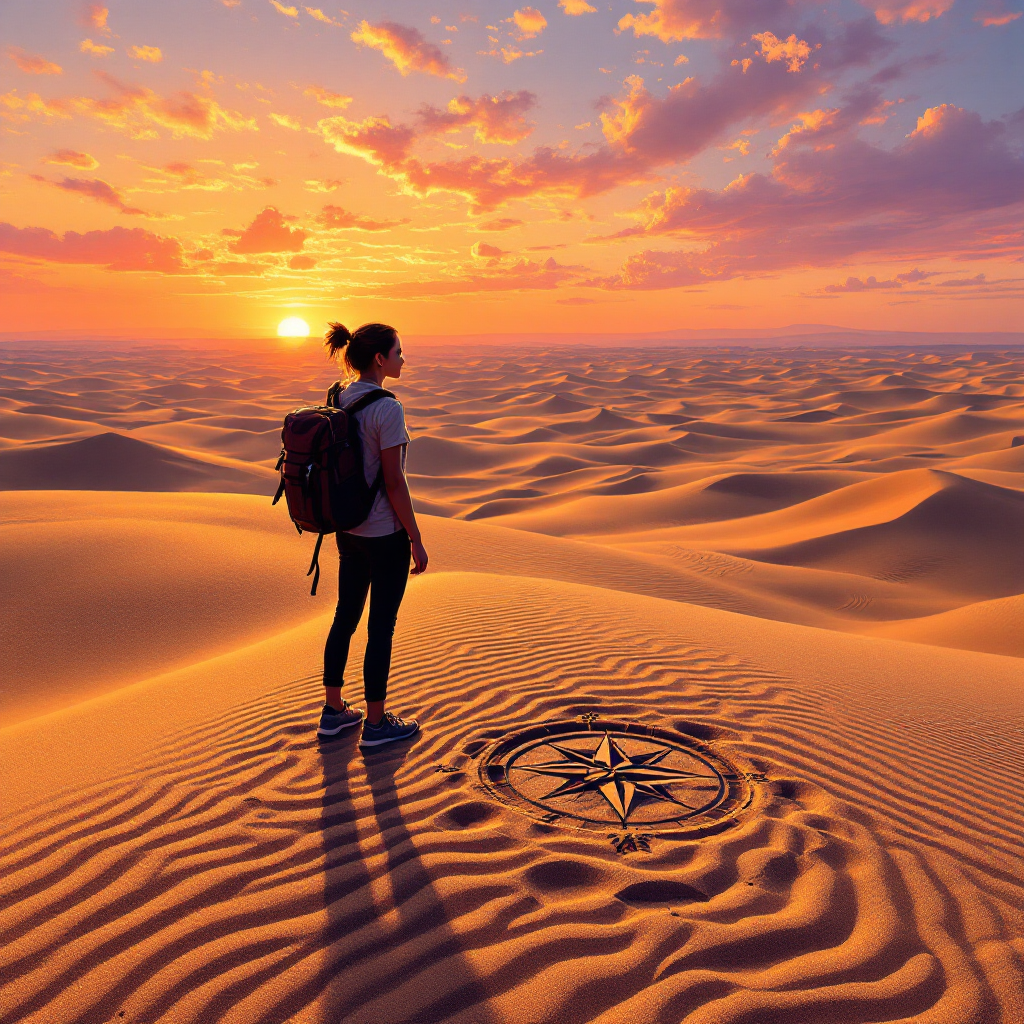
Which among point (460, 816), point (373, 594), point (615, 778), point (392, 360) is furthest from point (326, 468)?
point (615, 778)

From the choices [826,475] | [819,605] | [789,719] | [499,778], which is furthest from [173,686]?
[826,475]

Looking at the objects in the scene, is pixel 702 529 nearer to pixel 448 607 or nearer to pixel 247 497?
pixel 247 497

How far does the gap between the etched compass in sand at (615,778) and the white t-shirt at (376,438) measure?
4.90ft

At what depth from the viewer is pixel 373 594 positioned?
386 cm

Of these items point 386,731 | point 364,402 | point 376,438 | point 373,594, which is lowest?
point 386,731

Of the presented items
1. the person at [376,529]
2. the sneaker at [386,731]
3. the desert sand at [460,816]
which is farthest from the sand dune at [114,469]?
the person at [376,529]

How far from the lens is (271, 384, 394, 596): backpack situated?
11.3ft

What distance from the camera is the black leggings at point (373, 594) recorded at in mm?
3748

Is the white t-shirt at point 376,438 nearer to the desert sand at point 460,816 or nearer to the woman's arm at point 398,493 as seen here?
the woman's arm at point 398,493

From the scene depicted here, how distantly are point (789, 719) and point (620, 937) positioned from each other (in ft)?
8.92

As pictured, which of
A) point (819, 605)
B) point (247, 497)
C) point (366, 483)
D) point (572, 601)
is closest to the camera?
point (366, 483)

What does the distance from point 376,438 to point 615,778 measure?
7.41 ft

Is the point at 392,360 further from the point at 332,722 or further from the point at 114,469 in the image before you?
the point at 114,469

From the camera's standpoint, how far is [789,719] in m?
4.86
